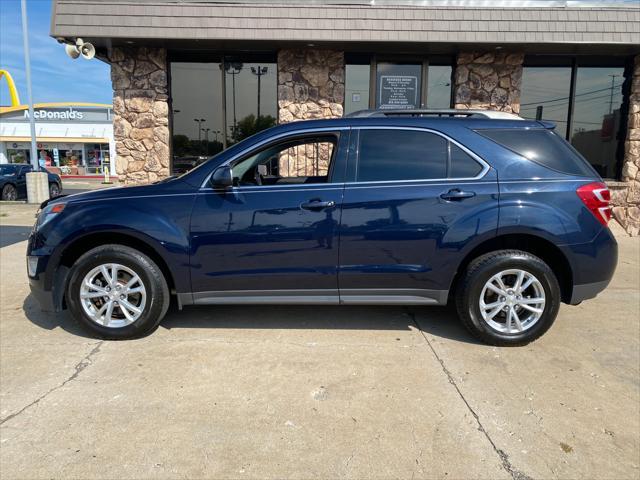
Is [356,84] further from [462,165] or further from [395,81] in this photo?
[462,165]

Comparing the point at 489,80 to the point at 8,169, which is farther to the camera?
the point at 8,169

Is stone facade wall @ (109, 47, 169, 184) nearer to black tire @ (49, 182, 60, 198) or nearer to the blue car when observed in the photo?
the blue car

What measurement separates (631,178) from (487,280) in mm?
6853

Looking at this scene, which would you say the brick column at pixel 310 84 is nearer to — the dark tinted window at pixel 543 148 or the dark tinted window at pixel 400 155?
the dark tinted window at pixel 400 155

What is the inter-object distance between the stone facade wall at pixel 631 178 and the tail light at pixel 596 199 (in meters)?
5.88

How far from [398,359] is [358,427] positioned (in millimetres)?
954

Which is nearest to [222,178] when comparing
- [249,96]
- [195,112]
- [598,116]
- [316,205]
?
[316,205]

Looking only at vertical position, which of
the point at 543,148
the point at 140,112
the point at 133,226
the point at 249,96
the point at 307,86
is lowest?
the point at 133,226

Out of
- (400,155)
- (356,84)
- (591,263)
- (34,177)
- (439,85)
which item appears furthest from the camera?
(34,177)

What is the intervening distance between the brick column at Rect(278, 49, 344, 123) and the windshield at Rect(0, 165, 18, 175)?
1293 centimetres

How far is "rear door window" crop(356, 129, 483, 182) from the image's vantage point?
3.70m

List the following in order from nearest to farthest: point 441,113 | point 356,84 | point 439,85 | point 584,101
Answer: point 441,113
point 356,84
point 439,85
point 584,101

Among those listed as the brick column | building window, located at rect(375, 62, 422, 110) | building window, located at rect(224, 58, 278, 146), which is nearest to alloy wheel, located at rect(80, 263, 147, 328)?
the brick column

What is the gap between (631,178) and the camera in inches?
337
